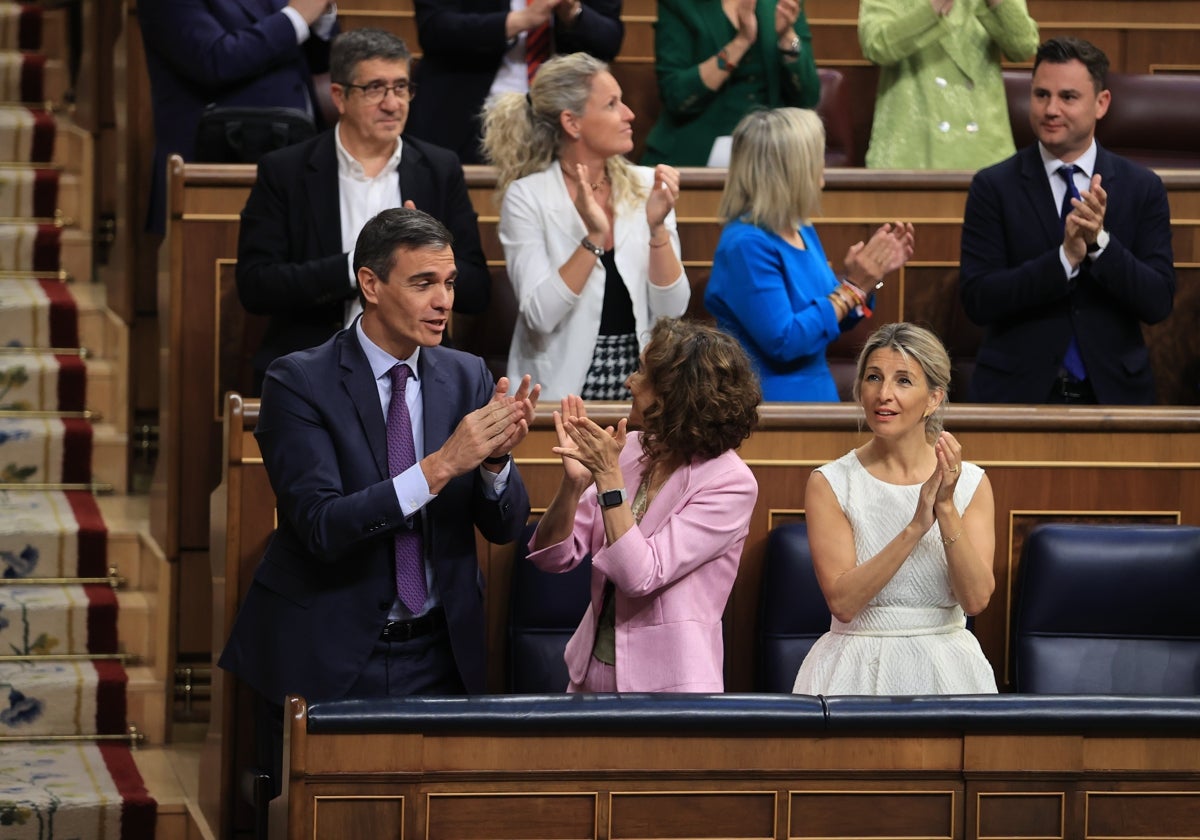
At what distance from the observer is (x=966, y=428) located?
3.10 meters

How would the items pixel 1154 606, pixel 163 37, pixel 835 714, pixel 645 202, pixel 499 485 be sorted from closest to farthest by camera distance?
pixel 835 714 < pixel 499 485 < pixel 1154 606 < pixel 645 202 < pixel 163 37

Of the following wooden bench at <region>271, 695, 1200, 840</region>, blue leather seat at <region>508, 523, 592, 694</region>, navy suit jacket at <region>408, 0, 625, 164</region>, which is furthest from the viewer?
navy suit jacket at <region>408, 0, 625, 164</region>

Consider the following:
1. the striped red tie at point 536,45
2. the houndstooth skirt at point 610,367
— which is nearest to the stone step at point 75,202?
the striped red tie at point 536,45

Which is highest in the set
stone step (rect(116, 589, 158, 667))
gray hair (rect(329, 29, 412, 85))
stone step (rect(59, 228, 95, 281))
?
gray hair (rect(329, 29, 412, 85))

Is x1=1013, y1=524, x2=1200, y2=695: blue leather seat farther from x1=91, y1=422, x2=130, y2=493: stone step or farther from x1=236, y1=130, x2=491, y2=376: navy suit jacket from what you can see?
x1=91, y1=422, x2=130, y2=493: stone step

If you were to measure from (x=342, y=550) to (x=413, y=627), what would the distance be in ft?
0.61

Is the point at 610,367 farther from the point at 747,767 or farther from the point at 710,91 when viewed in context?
the point at 747,767

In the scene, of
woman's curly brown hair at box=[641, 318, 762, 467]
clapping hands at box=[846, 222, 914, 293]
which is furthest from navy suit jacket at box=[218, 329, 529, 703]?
clapping hands at box=[846, 222, 914, 293]

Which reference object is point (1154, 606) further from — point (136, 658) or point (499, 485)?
point (136, 658)

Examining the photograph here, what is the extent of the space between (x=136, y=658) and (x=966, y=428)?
171 cm

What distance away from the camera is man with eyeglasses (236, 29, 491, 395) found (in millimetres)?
3344

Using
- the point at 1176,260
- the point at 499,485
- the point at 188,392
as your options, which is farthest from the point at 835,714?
the point at 1176,260

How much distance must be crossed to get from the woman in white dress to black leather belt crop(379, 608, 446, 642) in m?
0.53

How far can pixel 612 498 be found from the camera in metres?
2.46
